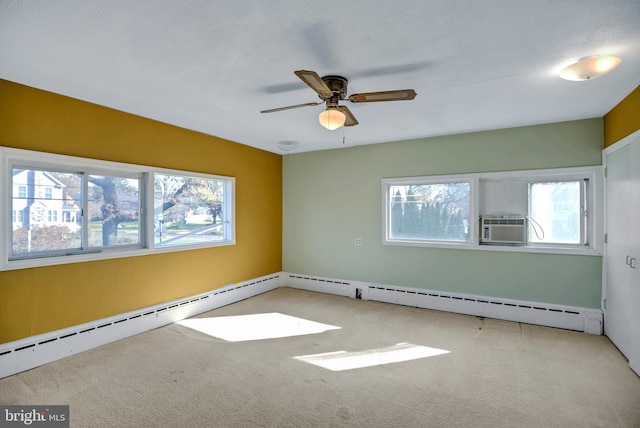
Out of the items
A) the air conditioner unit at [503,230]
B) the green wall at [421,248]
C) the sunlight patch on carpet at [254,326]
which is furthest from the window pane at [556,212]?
the sunlight patch on carpet at [254,326]

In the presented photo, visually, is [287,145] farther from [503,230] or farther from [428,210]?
[503,230]

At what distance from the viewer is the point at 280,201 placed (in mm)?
5609

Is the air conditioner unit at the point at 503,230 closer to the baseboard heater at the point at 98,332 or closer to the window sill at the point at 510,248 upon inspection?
the window sill at the point at 510,248

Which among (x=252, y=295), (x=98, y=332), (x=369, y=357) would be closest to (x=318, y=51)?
(x=369, y=357)

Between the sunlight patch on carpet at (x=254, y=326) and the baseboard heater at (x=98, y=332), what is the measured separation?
0.70ft

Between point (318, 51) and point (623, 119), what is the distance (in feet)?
9.85

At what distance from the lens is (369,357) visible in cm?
286

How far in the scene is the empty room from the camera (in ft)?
6.26

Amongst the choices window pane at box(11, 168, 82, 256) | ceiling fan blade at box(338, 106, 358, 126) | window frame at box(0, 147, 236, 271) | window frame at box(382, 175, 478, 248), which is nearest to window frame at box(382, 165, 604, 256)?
window frame at box(382, 175, 478, 248)

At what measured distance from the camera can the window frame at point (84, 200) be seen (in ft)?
8.15

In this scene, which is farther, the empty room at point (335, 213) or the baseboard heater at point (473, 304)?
the baseboard heater at point (473, 304)

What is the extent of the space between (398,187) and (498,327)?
7.33ft

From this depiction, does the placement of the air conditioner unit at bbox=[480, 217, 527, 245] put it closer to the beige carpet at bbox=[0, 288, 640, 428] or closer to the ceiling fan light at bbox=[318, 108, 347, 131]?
the beige carpet at bbox=[0, 288, 640, 428]

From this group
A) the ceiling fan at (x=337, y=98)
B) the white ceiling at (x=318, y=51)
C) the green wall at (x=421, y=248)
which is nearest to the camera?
the white ceiling at (x=318, y=51)
